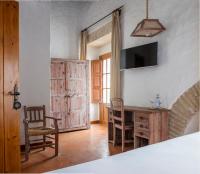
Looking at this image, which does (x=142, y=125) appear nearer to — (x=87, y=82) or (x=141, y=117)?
(x=141, y=117)

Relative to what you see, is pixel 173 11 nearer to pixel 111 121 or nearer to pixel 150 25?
pixel 150 25

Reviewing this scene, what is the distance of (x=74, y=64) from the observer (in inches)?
211

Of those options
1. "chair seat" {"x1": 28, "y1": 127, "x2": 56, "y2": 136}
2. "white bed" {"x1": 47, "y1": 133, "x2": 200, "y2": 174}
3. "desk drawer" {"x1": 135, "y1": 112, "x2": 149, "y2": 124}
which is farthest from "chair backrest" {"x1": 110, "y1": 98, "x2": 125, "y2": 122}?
"white bed" {"x1": 47, "y1": 133, "x2": 200, "y2": 174}

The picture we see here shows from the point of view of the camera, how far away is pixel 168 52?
3570 mm

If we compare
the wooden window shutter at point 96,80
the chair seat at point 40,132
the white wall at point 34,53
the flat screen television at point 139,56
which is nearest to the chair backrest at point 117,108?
the flat screen television at point 139,56

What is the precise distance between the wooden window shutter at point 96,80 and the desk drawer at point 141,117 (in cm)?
Answer: 284

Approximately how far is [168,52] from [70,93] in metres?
2.67

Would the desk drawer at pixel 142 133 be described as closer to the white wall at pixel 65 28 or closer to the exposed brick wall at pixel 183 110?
the exposed brick wall at pixel 183 110

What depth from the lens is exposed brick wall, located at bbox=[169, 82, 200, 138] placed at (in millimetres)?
3186

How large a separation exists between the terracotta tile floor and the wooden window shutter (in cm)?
152

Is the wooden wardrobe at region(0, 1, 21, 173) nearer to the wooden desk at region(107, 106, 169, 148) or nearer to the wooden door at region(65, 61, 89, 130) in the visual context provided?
the wooden desk at region(107, 106, 169, 148)

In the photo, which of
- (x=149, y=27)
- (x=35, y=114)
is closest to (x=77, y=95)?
(x=35, y=114)

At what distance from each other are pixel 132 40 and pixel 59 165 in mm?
2776

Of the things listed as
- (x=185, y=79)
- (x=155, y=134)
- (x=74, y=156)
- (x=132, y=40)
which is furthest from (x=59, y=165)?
(x=132, y=40)
